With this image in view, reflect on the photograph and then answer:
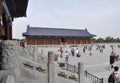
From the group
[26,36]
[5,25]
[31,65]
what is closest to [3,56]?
[31,65]

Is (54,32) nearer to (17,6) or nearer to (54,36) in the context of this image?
(54,36)

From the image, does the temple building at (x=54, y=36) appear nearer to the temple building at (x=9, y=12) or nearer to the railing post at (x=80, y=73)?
the temple building at (x=9, y=12)

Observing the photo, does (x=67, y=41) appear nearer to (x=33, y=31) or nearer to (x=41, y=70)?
(x=33, y=31)

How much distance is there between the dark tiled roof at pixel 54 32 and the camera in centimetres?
6910

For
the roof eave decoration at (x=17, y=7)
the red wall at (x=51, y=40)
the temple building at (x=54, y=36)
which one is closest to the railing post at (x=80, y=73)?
the roof eave decoration at (x=17, y=7)

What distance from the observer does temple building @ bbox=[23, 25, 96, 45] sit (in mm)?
67000

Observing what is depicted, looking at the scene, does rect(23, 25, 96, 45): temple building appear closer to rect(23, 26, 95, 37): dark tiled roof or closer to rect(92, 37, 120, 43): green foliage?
rect(23, 26, 95, 37): dark tiled roof

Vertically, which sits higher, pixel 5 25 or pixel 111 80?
pixel 5 25

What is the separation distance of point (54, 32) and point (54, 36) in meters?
3.12

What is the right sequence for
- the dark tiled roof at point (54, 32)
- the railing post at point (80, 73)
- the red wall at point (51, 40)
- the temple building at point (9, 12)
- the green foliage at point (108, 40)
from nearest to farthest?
the railing post at point (80, 73)
the temple building at point (9, 12)
the red wall at point (51, 40)
the dark tiled roof at point (54, 32)
the green foliage at point (108, 40)

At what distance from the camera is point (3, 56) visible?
6.12m

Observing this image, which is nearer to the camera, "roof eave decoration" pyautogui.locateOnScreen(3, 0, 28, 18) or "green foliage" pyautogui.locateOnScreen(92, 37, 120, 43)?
"roof eave decoration" pyautogui.locateOnScreen(3, 0, 28, 18)

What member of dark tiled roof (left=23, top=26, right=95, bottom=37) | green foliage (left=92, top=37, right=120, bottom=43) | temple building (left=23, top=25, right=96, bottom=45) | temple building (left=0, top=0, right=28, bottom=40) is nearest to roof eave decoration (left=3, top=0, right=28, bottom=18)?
temple building (left=0, top=0, right=28, bottom=40)

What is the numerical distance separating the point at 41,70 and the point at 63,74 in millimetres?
1711
